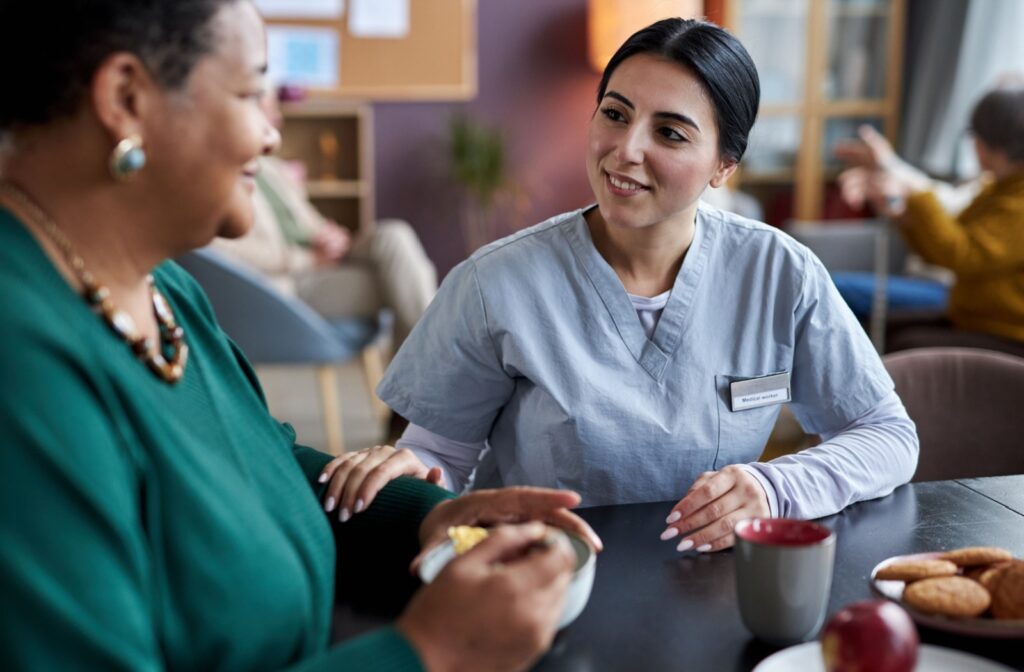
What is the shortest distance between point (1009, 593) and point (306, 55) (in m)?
5.29

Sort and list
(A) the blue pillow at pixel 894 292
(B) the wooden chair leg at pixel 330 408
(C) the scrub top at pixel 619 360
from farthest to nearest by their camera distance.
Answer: (A) the blue pillow at pixel 894 292, (B) the wooden chair leg at pixel 330 408, (C) the scrub top at pixel 619 360

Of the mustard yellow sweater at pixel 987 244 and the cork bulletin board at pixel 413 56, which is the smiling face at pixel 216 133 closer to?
the mustard yellow sweater at pixel 987 244

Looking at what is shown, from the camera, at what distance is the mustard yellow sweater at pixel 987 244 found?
10.3ft

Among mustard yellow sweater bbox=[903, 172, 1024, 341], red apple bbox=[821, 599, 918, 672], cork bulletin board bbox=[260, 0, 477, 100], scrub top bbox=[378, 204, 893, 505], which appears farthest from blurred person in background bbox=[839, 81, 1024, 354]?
cork bulletin board bbox=[260, 0, 477, 100]

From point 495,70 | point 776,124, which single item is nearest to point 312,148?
point 495,70

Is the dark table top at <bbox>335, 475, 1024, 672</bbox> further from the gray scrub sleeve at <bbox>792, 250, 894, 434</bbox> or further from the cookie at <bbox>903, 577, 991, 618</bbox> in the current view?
the gray scrub sleeve at <bbox>792, 250, 894, 434</bbox>

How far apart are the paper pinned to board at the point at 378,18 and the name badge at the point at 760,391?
463 centimetres

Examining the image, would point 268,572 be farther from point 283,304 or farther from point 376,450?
point 283,304

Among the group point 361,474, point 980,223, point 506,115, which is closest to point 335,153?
point 506,115

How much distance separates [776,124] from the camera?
19.2 ft

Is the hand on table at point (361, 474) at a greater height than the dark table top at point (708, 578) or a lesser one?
greater

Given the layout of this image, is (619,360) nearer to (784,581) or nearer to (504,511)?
(504,511)

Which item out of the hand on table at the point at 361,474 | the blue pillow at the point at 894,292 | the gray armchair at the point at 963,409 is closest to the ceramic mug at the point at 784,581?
the hand on table at the point at 361,474

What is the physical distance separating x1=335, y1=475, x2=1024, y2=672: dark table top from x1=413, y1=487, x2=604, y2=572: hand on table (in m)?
0.07
